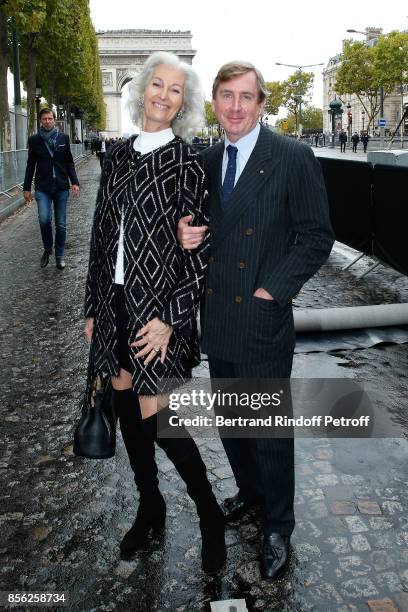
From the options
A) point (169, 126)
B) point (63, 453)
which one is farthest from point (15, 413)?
point (169, 126)

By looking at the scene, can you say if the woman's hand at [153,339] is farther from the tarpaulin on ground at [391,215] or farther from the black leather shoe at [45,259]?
the black leather shoe at [45,259]

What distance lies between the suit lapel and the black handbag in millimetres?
738

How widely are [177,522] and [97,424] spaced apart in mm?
795

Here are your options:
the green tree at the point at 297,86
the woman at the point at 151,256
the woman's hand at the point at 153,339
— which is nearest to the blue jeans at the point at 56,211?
the woman at the point at 151,256

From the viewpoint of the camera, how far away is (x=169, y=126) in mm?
2744

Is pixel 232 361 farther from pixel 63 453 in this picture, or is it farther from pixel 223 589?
pixel 63 453

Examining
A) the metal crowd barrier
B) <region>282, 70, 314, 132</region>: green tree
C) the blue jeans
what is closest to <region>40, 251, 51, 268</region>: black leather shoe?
the blue jeans

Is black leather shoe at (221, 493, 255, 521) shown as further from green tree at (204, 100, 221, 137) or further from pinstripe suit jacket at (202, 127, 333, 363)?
green tree at (204, 100, 221, 137)

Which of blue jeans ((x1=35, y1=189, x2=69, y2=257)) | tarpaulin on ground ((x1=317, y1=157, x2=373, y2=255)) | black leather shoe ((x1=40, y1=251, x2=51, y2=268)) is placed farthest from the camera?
black leather shoe ((x1=40, y1=251, x2=51, y2=268))

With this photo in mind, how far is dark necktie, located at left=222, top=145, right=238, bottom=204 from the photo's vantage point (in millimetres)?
2791

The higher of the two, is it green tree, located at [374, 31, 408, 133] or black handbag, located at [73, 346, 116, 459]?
green tree, located at [374, 31, 408, 133]

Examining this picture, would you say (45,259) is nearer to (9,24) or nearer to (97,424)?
(97,424)

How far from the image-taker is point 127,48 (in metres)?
97.2

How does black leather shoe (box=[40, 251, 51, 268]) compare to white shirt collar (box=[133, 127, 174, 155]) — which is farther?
black leather shoe (box=[40, 251, 51, 268])
